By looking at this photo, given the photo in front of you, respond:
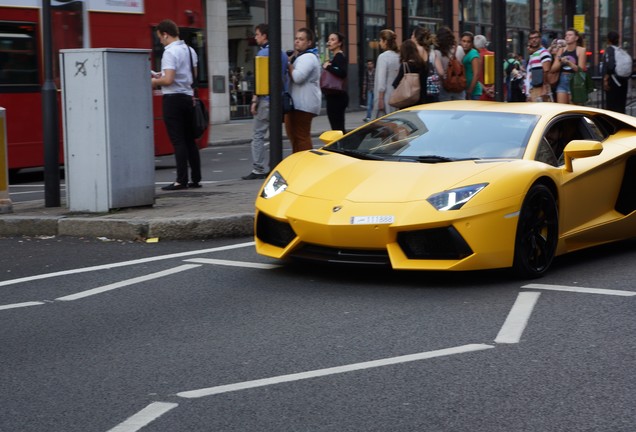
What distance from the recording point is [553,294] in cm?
709

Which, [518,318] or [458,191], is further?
[458,191]

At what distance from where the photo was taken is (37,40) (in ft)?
55.1

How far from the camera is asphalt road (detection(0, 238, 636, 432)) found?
4.58 metres

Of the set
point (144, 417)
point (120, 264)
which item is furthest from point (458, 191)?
point (144, 417)

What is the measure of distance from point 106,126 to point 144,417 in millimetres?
6141

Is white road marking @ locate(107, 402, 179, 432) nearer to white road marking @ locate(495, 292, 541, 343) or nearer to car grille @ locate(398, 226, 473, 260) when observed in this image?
white road marking @ locate(495, 292, 541, 343)

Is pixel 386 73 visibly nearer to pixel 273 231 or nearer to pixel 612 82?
pixel 612 82

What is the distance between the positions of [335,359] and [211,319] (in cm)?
122

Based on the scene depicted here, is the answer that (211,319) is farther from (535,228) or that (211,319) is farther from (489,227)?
(535,228)

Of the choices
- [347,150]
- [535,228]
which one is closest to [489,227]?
[535,228]

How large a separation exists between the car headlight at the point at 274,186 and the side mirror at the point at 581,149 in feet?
6.46

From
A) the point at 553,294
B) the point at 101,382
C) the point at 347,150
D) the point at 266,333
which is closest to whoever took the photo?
the point at 101,382

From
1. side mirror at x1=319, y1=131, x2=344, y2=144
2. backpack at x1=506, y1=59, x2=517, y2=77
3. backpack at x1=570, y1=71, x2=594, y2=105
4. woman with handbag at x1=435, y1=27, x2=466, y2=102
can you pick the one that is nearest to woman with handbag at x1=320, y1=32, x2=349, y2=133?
woman with handbag at x1=435, y1=27, x2=466, y2=102

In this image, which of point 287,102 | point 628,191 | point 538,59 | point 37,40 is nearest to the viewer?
point 628,191
